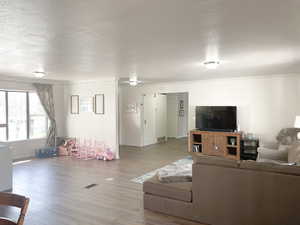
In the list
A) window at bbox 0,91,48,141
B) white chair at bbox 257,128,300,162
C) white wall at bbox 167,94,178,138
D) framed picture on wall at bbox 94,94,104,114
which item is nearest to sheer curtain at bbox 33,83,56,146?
window at bbox 0,91,48,141

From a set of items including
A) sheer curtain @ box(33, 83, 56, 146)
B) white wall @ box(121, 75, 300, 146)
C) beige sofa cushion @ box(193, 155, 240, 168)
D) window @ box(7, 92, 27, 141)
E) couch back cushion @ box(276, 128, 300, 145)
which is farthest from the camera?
sheer curtain @ box(33, 83, 56, 146)

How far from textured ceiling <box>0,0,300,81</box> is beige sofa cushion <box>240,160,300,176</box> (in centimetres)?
159

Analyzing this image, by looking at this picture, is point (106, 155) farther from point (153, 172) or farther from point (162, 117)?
point (162, 117)

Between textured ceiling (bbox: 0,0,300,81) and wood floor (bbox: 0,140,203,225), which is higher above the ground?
textured ceiling (bbox: 0,0,300,81)

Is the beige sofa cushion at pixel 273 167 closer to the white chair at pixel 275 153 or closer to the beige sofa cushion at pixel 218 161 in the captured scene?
the beige sofa cushion at pixel 218 161

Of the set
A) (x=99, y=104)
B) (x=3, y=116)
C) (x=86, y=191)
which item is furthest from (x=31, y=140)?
(x=86, y=191)

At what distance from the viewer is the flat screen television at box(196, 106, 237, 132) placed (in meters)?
6.52

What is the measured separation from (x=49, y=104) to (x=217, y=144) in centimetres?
563

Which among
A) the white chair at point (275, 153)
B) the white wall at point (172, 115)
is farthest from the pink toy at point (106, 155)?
the white wall at point (172, 115)

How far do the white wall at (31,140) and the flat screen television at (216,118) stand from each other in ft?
15.9

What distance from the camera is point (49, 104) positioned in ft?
24.2

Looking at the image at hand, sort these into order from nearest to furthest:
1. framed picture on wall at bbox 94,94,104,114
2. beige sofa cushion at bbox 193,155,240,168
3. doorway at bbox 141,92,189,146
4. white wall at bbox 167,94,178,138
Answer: beige sofa cushion at bbox 193,155,240,168 < framed picture on wall at bbox 94,94,104,114 < doorway at bbox 141,92,189,146 < white wall at bbox 167,94,178,138

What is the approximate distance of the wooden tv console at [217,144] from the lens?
6.25m

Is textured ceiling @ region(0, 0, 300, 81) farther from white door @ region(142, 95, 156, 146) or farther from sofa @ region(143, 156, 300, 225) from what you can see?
white door @ region(142, 95, 156, 146)
